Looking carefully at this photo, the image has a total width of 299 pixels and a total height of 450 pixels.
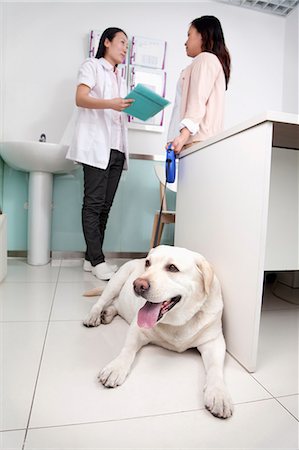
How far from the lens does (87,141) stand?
1.87m

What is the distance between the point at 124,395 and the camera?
0.75 metres

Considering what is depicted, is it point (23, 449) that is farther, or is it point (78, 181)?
point (78, 181)

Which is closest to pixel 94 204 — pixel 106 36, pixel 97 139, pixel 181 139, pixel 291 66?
pixel 97 139

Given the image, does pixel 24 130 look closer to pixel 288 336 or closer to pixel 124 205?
pixel 124 205

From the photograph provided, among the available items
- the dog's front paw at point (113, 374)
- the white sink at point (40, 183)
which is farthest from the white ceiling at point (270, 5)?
the dog's front paw at point (113, 374)

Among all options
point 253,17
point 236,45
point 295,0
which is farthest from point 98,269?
point 295,0

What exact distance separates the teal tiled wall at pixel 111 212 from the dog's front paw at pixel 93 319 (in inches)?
51.3

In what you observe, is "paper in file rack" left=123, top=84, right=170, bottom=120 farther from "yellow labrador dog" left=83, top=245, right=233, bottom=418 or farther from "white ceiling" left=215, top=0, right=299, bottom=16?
"white ceiling" left=215, top=0, right=299, bottom=16

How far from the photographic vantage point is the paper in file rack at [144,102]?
4.83 ft

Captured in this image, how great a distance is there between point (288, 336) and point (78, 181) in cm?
183

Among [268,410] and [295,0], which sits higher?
A: [295,0]

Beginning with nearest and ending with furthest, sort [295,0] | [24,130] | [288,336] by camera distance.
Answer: [288,336]
[24,130]
[295,0]

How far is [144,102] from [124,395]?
135 cm

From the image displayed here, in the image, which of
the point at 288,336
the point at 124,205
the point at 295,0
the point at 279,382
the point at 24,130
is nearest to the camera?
the point at 279,382
